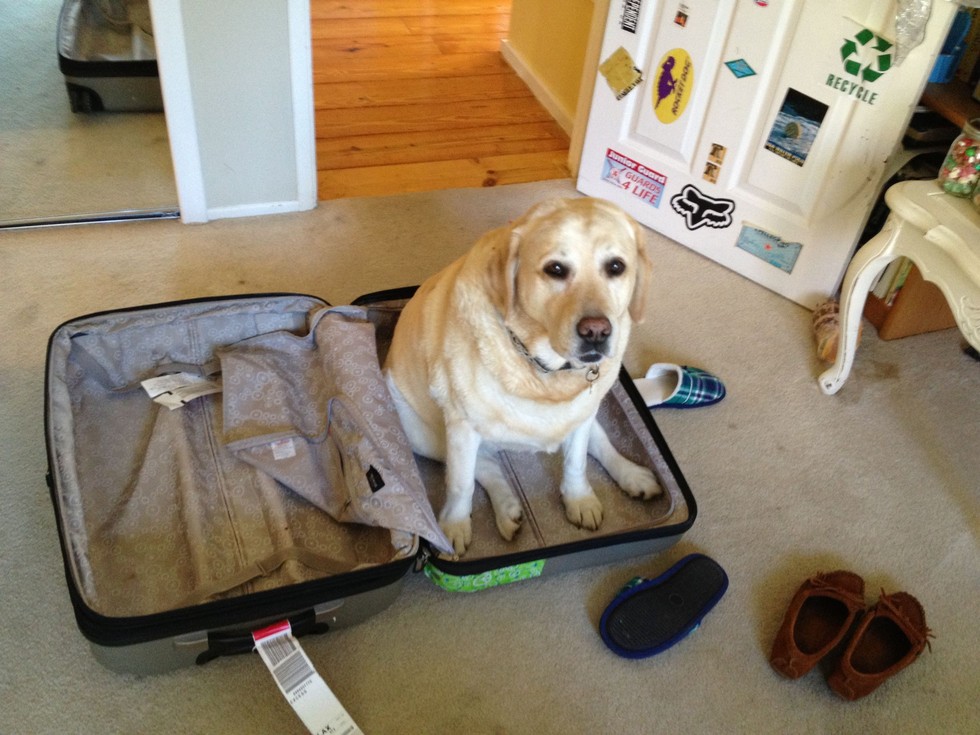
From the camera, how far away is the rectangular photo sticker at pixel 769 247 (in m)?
2.28

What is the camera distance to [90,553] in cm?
148

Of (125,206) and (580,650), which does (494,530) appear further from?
(125,206)

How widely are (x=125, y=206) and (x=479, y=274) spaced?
4.98ft

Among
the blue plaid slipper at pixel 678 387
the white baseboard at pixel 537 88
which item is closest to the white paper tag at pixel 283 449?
the blue plaid slipper at pixel 678 387

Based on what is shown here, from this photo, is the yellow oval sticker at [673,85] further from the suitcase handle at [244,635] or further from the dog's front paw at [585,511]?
the suitcase handle at [244,635]

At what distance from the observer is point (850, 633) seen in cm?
152

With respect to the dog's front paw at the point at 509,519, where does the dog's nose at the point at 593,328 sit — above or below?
above

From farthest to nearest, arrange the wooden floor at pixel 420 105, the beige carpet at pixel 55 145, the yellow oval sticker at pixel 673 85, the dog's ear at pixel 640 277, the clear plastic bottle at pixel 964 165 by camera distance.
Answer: the wooden floor at pixel 420 105 → the beige carpet at pixel 55 145 → the yellow oval sticker at pixel 673 85 → the clear plastic bottle at pixel 964 165 → the dog's ear at pixel 640 277

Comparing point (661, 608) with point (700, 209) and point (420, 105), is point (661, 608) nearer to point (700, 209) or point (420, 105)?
point (700, 209)

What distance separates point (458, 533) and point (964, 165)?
1.28 metres

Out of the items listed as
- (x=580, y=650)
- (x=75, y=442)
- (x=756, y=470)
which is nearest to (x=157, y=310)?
(x=75, y=442)

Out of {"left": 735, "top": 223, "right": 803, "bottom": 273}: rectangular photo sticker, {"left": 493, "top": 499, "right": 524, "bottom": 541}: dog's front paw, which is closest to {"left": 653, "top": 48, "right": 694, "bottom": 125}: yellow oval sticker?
{"left": 735, "top": 223, "right": 803, "bottom": 273}: rectangular photo sticker

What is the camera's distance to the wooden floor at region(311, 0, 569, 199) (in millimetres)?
2791

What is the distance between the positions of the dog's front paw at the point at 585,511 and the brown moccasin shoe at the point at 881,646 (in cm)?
50
